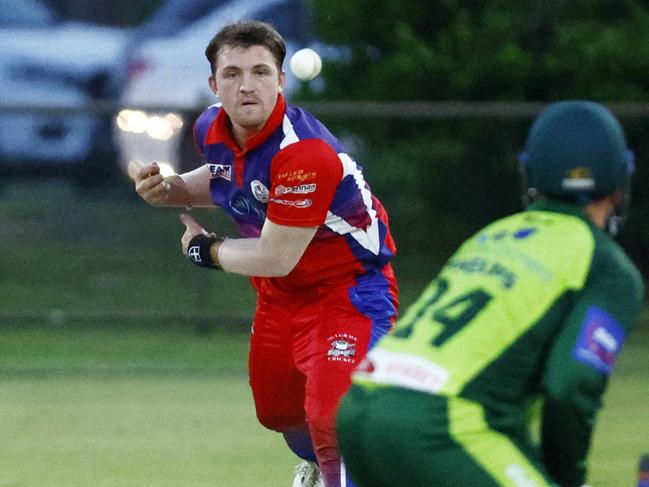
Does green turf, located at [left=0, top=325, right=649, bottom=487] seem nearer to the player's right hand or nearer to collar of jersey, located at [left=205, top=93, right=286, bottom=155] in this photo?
the player's right hand

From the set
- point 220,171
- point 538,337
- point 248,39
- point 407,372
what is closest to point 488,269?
point 538,337

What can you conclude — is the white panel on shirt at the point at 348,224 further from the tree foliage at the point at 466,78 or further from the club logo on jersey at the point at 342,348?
the tree foliage at the point at 466,78

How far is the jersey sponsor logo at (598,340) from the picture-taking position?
3.58m

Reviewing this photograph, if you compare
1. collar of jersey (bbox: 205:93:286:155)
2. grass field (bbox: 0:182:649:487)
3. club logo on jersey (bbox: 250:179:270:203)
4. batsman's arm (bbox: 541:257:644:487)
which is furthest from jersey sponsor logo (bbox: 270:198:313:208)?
grass field (bbox: 0:182:649:487)

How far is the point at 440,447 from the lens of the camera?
11.9 ft

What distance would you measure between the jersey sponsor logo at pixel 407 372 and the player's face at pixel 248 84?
1.71 metres

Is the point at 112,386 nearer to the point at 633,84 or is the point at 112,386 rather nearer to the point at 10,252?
the point at 10,252

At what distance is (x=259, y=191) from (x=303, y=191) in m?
0.25

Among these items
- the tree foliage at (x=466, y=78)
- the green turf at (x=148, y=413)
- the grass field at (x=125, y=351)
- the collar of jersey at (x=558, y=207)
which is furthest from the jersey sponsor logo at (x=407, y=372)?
the tree foliage at (x=466, y=78)

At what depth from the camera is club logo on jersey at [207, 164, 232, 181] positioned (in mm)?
5582

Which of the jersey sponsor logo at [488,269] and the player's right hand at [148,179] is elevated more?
the jersey sponsor logo at [488,269]

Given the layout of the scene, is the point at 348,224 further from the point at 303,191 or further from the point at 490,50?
the point at 490,50

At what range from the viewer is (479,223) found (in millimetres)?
11711

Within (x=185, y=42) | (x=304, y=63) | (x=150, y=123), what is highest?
(x=304, y=63)
